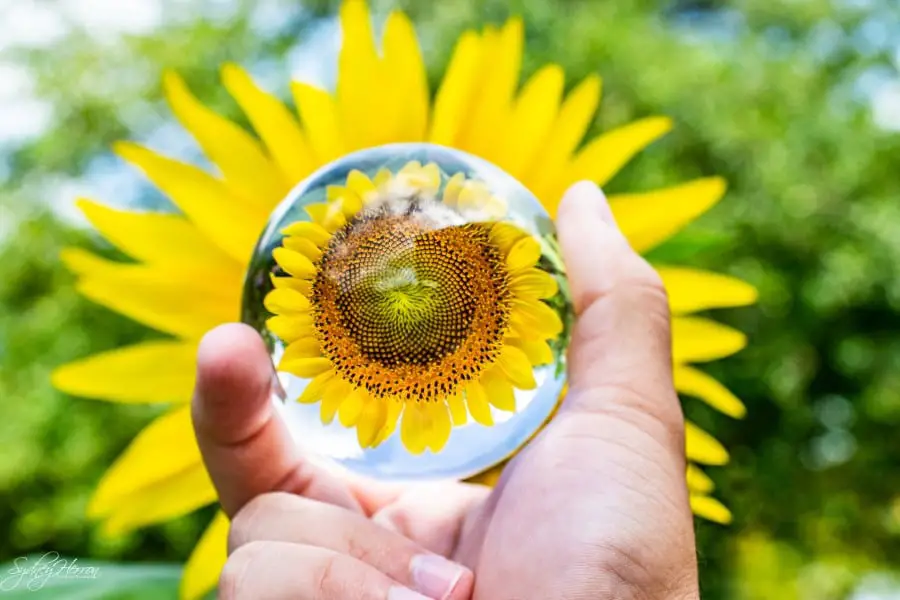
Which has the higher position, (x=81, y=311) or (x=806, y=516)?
(x=81, y=311)

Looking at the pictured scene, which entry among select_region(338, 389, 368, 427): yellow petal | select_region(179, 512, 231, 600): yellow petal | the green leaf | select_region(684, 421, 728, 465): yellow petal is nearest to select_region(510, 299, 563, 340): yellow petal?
select_region(338, 389, 368, 427): yellow petal

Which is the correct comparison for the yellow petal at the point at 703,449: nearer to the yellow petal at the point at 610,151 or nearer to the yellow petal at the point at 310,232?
the yellow petal at the point at 610,151

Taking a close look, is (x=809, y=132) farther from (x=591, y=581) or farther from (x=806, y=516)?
(x=591, y=581)

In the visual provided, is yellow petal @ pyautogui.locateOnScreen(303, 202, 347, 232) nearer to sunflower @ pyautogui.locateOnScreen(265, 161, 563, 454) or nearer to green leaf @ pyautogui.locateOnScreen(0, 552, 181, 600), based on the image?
sunflower @ pyautogui.locateOnScreen(265, 161, 563, 454)

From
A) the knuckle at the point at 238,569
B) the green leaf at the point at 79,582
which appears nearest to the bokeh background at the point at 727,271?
the green leaf at the point at 79,582

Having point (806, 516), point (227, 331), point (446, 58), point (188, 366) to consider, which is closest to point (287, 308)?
point (227, 331)
